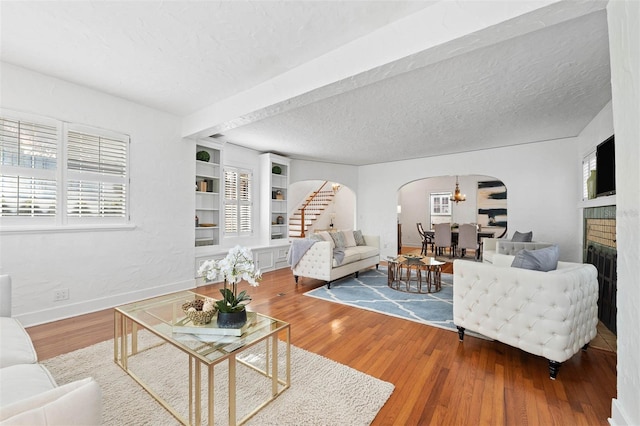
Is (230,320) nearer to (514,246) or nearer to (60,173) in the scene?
(60,173)

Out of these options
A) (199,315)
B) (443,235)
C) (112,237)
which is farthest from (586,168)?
(112,237)

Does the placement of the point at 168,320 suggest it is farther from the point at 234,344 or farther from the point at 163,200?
the point at 163,200

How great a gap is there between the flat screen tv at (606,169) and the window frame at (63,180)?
5685 mm

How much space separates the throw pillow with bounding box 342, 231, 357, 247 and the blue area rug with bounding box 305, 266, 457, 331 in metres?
0.72

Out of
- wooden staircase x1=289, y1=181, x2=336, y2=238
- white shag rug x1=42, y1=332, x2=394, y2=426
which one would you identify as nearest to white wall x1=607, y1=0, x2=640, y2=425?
white shag rug x1=42, y1=332, x2=394, y2=426

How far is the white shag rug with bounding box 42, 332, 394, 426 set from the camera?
1.70 meters

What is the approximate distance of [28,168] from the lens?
295 centimetres

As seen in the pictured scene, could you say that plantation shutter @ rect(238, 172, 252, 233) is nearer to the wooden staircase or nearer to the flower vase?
the wooden staircase

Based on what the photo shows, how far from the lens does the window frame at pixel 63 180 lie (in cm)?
289

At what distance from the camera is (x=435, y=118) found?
4.05 metres

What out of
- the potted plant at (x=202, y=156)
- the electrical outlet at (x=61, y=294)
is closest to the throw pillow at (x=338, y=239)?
the potted plant at (x=202, y=156)

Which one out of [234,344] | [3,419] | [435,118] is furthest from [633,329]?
[435,118]

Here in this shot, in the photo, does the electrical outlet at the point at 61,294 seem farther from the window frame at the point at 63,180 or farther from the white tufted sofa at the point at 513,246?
the white tufted sofa at the point at 513,246

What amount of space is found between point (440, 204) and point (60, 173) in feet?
32.9
